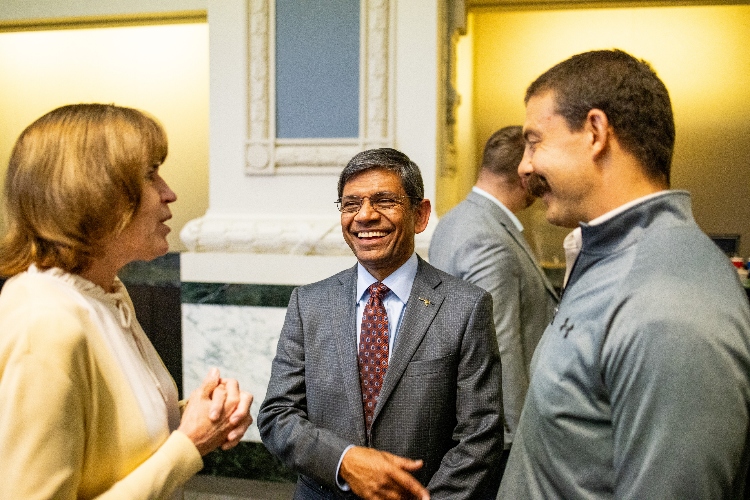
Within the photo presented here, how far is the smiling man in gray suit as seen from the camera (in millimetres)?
1924

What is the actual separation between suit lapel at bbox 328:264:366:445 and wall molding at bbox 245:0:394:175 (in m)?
2.01

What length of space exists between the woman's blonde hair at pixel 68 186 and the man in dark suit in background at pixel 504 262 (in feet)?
5.39

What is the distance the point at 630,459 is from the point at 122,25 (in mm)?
4510

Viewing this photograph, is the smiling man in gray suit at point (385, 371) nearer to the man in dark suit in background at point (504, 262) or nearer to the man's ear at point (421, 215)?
the man's ear at point (421, 215)

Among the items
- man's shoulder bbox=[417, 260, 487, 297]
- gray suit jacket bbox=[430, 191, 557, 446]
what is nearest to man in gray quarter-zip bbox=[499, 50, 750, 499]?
Result: man's shoulder bbox=[417, 260, 487, 297]

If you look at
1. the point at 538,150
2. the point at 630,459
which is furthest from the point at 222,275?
the point at 630,459

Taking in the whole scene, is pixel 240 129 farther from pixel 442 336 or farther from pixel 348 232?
pixel 442 336

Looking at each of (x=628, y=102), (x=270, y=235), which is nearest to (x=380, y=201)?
(x=628, y=102)

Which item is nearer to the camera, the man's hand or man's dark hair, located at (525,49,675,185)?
man's dark hair, located at (525,49,675,185)

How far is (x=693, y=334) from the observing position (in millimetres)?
1162

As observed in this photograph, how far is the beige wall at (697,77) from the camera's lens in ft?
16.3

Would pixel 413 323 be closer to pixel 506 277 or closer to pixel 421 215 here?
pixel 421 215

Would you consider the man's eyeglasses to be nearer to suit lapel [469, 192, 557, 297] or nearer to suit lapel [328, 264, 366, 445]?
suit lapel [328, 264, 366, 445]

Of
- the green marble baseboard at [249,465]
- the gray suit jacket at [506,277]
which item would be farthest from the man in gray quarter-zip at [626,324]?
the green marble baseboard at [249,465]
